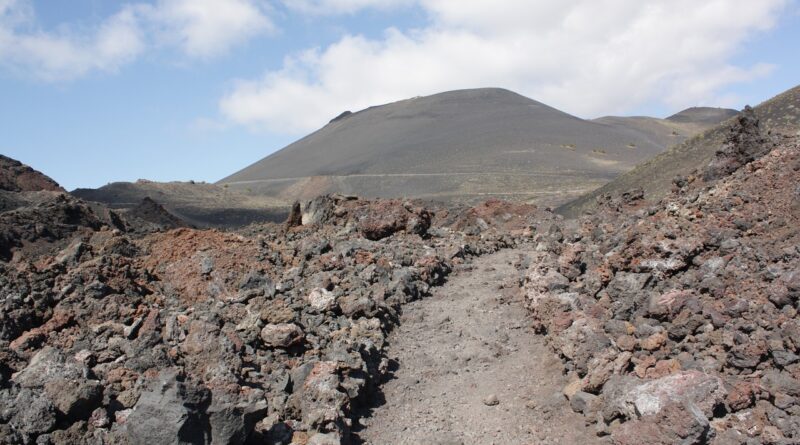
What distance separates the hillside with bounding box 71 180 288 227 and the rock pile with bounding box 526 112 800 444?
30739mm

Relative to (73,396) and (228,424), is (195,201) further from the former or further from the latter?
(228,424)

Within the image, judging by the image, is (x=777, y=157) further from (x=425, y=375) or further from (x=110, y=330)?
(x=110, y=330)

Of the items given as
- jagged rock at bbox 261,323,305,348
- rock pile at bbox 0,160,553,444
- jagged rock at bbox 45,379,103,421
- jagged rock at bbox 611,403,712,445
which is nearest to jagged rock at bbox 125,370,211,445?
rock pile at bbox 0,160,553,444

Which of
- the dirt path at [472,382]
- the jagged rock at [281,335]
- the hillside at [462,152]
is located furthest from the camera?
the hillside at [462,152]

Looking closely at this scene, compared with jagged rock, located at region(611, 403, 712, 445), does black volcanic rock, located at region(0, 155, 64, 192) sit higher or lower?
higher

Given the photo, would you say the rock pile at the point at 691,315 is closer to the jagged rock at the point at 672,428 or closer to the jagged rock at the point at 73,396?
the jagged rock at the point at 672,428

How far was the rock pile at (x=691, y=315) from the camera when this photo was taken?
5.43m

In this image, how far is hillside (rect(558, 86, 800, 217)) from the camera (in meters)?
21.7

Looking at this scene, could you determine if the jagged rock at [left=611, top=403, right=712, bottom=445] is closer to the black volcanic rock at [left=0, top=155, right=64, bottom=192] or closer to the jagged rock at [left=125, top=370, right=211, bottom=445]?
the jagged rock at [left=125, top=370, right=211, bottom=445]

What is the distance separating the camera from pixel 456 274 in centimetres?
1243

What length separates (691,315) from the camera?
22.4 feet

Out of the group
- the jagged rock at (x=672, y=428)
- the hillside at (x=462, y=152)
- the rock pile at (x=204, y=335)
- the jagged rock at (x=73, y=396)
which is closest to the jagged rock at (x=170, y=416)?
the rock pile at (x=204, y=335)

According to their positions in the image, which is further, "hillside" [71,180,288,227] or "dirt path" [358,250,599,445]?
"hillside" [71,180,288,227]

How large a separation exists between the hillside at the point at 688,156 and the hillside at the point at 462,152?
1052 cm
